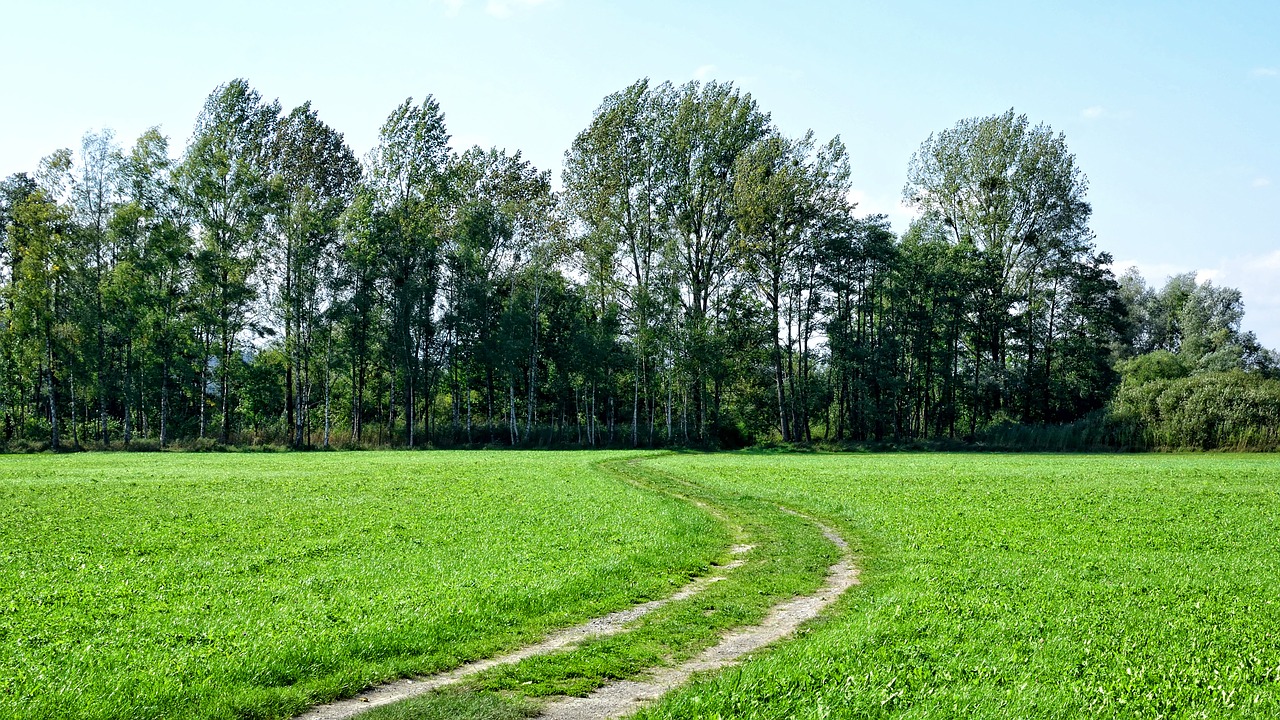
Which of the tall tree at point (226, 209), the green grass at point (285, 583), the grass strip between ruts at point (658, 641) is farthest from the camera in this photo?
the tall tree at point (226, 209)

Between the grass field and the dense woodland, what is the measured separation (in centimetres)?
4123

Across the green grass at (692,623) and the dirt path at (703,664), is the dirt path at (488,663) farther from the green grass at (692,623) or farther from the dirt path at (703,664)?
the dirt path at (703,664)

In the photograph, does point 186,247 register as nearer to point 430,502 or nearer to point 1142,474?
point 430,502

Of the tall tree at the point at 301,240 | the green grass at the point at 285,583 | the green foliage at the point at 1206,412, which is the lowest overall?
the green grass at the point at 285,583

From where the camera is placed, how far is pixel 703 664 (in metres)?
9.59

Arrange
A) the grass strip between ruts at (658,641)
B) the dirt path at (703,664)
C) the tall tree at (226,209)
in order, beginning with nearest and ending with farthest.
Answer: the dirt path at (703,664)
the grass strip between ruts at (658,641)
the tall tree at (226,209)

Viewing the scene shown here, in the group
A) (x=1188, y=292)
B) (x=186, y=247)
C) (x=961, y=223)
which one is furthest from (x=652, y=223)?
(x=1188, y=292)

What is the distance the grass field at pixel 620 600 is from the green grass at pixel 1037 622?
0.14 ft

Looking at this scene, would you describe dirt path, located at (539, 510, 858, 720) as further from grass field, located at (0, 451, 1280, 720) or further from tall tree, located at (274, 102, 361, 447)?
tall tree, located at (274, 102, 361, 447)

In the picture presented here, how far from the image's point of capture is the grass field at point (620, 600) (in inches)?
321

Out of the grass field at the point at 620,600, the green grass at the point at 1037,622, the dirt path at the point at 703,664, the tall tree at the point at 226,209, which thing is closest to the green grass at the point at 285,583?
the grass field at the point at 620,600

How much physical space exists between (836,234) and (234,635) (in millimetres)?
68345

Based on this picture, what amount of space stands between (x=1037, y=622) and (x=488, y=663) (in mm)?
7168

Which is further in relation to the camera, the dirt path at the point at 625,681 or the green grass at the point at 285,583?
the green grass at the point at 285,583
